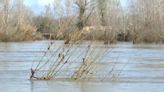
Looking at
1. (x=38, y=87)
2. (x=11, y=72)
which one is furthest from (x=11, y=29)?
(x=38, y=87)

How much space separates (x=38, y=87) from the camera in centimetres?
1426

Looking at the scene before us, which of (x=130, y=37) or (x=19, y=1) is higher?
(x=19, y=1)

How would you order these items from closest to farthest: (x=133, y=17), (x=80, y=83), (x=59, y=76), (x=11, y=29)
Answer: (x=80, y=83)
(x=59, y=76)
(x=11, y=29)
(x=133, y=17)

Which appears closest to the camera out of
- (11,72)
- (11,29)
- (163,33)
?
(11,72)

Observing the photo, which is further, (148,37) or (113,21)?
(113,21)

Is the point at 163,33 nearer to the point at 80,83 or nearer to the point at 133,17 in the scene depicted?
the point at 133,17

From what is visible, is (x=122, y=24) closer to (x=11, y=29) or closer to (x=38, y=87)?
(x=11, y=29)

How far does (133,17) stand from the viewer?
67.5 metres

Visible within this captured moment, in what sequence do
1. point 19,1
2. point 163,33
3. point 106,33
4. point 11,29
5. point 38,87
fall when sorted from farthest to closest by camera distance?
point 19,1 < point 11,29 < point 163,33 < point 106,33 < point 38,87

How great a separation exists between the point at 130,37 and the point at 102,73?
4426cm

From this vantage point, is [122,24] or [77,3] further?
[77,3]

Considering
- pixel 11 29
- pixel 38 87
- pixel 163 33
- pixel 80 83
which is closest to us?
pixel 38 87

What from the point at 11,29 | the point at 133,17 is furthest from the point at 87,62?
the point at 133,17

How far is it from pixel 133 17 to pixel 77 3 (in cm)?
911
